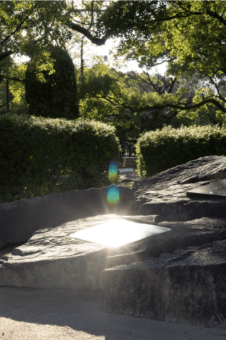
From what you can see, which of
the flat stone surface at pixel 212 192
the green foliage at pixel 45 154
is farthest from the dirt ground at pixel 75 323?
the green foliage at pixel 45 154

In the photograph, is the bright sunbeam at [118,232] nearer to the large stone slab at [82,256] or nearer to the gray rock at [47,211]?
the large stone slab at [82,256]

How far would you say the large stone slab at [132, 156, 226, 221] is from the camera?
3.84 m

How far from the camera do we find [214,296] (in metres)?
2.02

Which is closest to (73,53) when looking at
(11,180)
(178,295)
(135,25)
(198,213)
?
(135,25)

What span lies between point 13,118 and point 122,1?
651 centimetres

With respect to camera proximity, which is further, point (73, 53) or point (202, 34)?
point (73, 53)

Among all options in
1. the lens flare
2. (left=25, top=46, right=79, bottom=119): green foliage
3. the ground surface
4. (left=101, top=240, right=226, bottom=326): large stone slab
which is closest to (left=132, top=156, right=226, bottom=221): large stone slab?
the lens flare

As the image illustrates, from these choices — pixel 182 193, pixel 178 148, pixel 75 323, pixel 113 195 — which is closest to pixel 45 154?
pixel 113 195

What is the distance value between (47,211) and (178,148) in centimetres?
459

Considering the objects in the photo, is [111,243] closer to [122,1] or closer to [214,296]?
[214,296]

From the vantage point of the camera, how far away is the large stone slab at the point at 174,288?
2027mm

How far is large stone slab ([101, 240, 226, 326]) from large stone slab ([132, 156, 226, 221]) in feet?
4.61

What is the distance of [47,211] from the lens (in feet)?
14.2

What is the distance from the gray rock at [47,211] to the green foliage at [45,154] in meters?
1.47
